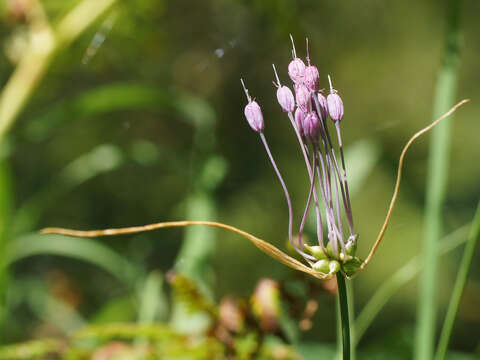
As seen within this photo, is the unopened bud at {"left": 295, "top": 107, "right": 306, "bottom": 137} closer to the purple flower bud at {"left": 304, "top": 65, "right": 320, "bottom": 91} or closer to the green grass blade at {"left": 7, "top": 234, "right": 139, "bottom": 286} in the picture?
the purple flower bud at {"left": 304, "top": 65, "right": 320, "bottom": 91}

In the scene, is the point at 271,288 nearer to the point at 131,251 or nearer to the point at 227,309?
the point at 227,309

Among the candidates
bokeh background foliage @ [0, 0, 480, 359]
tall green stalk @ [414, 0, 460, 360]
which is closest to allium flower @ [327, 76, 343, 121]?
tall green stalk @ [414, 0, 460, 360]

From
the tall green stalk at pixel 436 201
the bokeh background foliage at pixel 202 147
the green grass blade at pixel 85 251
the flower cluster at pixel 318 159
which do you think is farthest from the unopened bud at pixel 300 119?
the green grass blade at pixel 85 251

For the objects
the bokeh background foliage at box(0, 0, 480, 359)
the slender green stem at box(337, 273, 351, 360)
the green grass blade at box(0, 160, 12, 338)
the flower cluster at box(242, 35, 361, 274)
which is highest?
the bokeh background foliage at box(0, 0, 480, 359)

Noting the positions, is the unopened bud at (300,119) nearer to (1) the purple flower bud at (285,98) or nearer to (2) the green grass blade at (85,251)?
(1) the purple flower bud at (285,98)

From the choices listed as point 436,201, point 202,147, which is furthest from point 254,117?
point 202,147

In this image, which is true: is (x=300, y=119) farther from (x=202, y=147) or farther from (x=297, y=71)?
(x=202, y=147)
